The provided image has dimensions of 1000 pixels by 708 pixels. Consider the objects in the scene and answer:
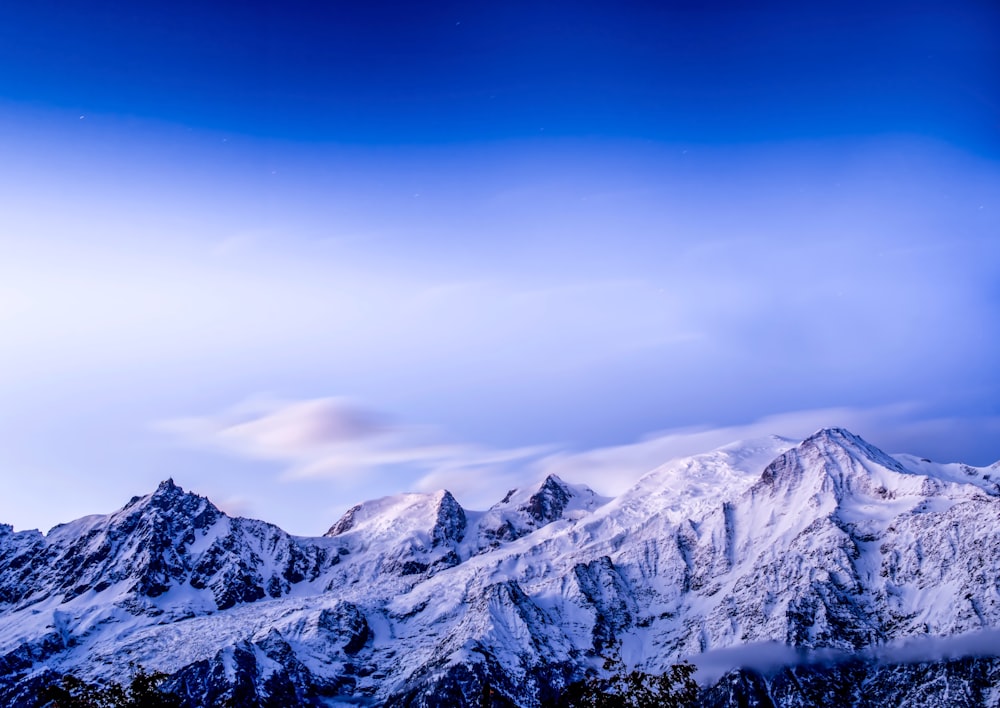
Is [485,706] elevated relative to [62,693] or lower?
lower

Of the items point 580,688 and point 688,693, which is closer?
point 580,688

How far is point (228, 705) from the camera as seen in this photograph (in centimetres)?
6034

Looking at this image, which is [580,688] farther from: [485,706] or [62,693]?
[62,693]

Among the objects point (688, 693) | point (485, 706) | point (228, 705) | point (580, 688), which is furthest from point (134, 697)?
point (688, 693)

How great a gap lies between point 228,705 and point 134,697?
7.24 m

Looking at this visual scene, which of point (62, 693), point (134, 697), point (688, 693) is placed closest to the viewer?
point (62, 693)

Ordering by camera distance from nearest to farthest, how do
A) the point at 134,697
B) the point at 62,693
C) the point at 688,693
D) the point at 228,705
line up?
the point at 62,693 → the point at 688,693 → the point at 134,697 → the point at 228,705

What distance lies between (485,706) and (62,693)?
2621 centimetres

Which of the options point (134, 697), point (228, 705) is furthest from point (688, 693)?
point (134, 697)

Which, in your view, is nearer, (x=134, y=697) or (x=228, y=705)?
(x=134, y=697)

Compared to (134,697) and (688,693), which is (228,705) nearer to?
(134,697)

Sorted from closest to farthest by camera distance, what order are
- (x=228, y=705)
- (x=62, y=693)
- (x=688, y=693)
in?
(x=62, y=693) < (x=688, y=693) < (x=228, y=705)

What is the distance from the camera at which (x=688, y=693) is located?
173 ft

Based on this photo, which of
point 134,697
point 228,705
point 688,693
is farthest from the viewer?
point 228,705
